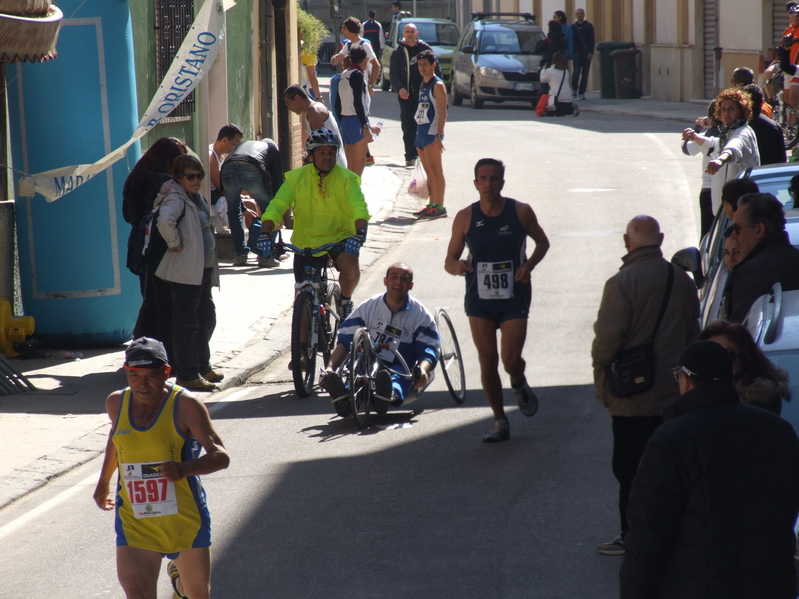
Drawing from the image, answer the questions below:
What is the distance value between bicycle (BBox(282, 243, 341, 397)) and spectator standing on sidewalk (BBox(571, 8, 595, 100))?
966 inches

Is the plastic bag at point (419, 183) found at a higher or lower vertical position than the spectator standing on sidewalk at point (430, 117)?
lower

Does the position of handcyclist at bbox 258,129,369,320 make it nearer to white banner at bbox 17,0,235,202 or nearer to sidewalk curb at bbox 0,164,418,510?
sidewalk curb at bbox 0,164,418,510

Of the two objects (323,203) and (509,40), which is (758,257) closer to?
(323,203)

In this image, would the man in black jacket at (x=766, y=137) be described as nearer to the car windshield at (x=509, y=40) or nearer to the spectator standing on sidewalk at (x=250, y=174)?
the spectator standing on sidewalk at (x=250, y=174)

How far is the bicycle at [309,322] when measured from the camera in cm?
888

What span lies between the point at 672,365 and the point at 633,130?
20.1 metres

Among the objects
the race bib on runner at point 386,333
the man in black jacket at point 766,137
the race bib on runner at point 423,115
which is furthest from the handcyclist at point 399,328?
the race bib on runner at point 423,115

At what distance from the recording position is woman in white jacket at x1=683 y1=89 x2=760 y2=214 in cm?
976

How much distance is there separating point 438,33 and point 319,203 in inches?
1094

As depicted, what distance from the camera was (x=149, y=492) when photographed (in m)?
4.60

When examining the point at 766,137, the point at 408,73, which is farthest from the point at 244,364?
the point at 408,73

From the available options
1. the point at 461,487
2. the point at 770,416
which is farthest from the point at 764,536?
the point at 461,487

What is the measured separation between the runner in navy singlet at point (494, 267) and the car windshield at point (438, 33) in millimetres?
28630

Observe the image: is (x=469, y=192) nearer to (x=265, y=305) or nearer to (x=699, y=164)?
(x=699, y=164)
